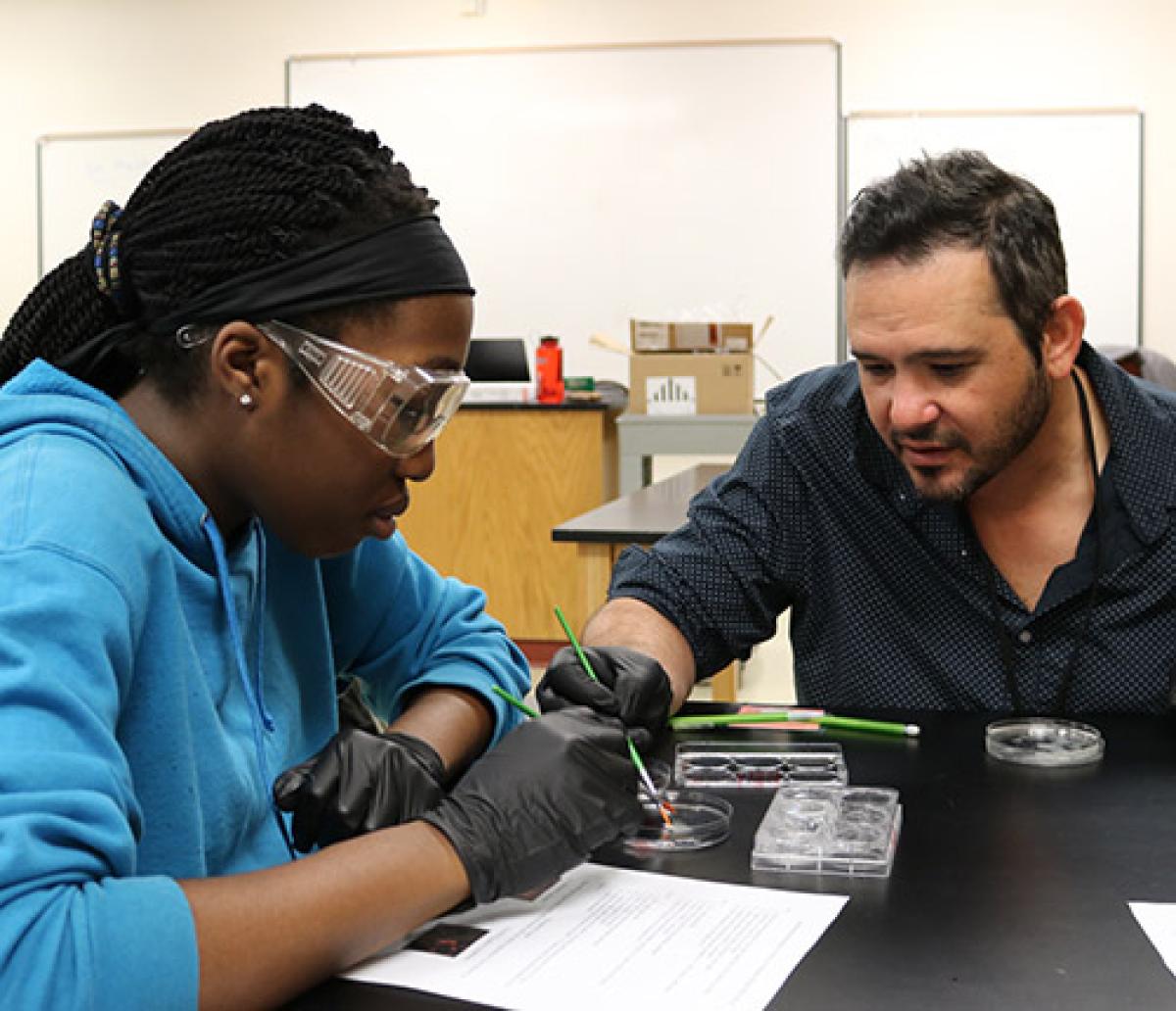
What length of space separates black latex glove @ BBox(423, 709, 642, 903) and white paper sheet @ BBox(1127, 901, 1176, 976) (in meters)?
0.35

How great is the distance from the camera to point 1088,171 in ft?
19.2

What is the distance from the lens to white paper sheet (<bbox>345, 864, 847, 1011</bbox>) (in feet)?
2.55

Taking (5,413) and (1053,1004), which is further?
(5,413)

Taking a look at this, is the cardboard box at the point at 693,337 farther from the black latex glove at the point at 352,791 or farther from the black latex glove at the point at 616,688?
the black latex glove at the point at 352,791

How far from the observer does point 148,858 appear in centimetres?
91

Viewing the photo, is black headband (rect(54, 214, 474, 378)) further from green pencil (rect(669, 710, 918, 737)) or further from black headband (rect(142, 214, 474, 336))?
green pencil (rect(669, 710, 918, 737))

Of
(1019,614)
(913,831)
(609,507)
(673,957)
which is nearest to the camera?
(673,957)

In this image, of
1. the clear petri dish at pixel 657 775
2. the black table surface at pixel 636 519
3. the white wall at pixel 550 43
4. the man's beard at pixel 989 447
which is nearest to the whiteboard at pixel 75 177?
the white wall at pixel 550 43

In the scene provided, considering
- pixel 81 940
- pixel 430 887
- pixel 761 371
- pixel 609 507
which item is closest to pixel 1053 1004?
pixel 430 887

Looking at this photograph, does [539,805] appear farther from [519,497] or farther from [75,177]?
[75,177]

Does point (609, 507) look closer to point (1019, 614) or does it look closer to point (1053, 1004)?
point (1019, 614)

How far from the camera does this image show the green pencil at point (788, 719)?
1.31 metres

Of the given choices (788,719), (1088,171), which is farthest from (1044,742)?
(1088,171)

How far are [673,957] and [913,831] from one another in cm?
29
